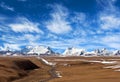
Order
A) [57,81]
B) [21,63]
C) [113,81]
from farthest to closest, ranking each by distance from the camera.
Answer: [21,63]
[57,81]
[113,81]

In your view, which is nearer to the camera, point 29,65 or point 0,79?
point 0,79

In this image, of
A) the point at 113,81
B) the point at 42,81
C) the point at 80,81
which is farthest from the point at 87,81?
the point at 42,81

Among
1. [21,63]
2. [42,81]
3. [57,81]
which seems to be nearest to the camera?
[57,81]

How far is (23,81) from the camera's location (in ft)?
172

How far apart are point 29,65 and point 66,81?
1622 inches

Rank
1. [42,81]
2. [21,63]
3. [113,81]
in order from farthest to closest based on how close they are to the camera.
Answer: [21,63] < [42,81] < [113,81]

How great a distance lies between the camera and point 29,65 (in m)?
86.1

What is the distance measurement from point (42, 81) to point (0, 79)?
758 cm

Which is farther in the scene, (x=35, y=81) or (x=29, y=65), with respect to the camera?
(x=29, y=65)

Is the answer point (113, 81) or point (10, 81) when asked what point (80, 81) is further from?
point (10, 81)

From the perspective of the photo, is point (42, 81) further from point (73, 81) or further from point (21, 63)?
point (21, 63)

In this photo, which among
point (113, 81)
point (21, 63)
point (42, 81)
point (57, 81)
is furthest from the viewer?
point (21, 63)

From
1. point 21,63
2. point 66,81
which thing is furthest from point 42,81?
point 21,63

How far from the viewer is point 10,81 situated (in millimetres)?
51906
